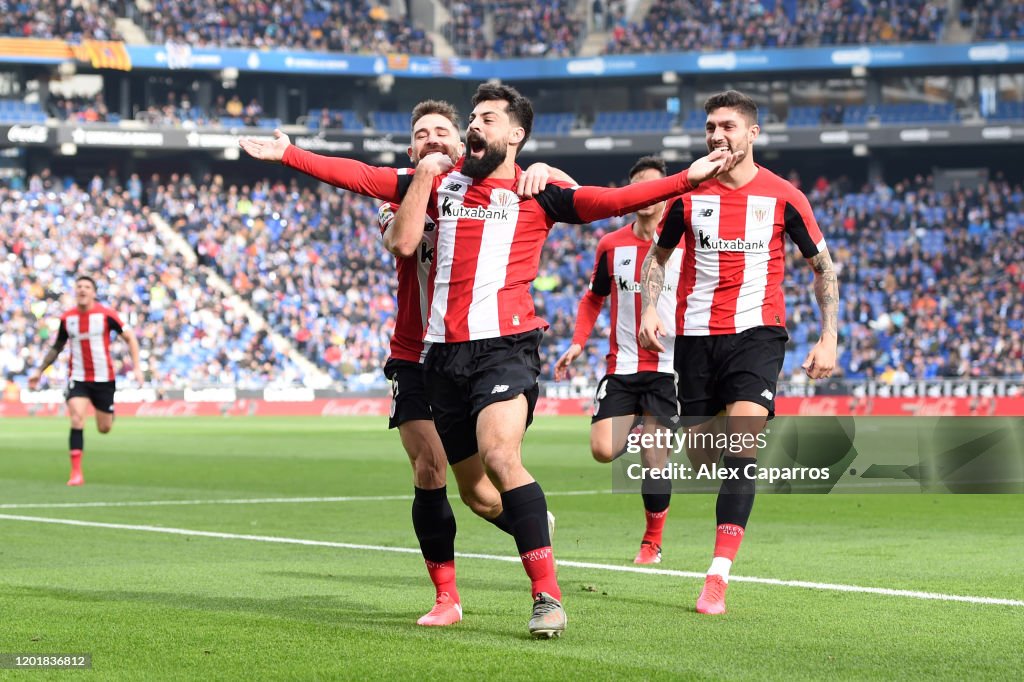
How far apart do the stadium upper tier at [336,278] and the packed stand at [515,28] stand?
28.7ft

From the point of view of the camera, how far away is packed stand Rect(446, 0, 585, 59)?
181 ft

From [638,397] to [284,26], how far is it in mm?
45353

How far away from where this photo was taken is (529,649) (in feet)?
19.5

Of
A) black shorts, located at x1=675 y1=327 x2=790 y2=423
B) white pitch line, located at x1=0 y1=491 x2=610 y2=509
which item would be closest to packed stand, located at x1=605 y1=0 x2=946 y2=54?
white pitch line, located at x1=0 y1=491 x2=610 y2=509

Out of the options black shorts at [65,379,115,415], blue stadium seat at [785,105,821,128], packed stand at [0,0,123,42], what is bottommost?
black shorts at [65,379,115,415]

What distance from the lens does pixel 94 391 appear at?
1797 cm

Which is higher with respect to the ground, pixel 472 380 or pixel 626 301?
pixel 472 380

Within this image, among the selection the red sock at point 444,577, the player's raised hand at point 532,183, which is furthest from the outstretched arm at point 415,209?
the red sock at point 444,577

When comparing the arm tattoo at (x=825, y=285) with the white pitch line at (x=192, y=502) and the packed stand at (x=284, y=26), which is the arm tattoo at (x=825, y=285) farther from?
the packed stand at (x=284, y=26)

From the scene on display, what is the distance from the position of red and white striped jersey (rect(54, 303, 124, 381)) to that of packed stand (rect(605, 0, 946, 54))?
125 feet

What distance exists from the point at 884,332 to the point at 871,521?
100ft

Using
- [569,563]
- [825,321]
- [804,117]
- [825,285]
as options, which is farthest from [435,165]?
[804,117]

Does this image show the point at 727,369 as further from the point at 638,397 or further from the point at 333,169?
the point at 638,397

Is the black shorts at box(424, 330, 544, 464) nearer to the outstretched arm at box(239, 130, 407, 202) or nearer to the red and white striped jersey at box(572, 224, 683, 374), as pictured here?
the outstretched arm at box(239, 130, 407, 202)
